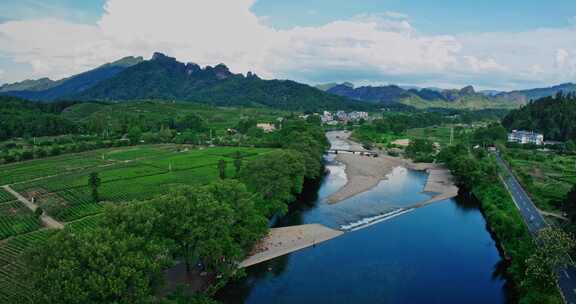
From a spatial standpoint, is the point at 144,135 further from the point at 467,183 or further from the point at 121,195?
the point at 467,183

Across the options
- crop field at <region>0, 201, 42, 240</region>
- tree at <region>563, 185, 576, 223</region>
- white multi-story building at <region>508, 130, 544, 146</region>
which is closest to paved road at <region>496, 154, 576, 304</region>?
tree at <region>563, 185, 576, 223</region>

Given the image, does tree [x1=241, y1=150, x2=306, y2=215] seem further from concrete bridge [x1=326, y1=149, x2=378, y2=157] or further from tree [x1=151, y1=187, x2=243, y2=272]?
concrete bridge [x1=326, y1=149, x2=378, y2=157]

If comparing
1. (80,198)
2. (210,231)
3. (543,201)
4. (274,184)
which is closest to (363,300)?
(210,231)

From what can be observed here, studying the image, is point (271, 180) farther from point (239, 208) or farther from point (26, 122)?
point (26, 122)

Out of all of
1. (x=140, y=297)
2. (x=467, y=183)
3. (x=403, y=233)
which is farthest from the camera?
(x=467, y=183)

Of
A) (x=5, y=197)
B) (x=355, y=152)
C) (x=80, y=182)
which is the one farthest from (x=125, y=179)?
(x=355, y=152)
